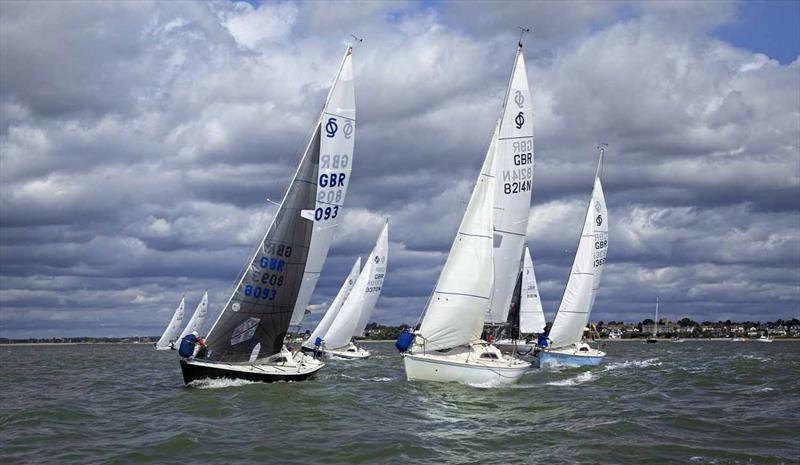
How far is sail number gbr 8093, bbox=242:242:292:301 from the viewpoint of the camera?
3030 centimetres

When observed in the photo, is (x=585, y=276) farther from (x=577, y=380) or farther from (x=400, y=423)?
(x=400, y=423)

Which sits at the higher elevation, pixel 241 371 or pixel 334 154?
pixel 334 154

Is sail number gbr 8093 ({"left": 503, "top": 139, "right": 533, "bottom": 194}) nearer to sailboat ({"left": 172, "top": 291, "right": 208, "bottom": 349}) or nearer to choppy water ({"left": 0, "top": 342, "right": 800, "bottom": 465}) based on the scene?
choppy water ({"left": 0, "top": 342, "right": 800, "bottom": 465})

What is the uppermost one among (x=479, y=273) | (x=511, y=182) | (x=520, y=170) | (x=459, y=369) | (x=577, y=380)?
(x=520, y=170)

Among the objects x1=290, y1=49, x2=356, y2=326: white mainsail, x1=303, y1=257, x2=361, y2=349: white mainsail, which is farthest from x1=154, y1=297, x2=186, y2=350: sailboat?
x1=290, y1=49, x2=356, y2=326: white mainsail

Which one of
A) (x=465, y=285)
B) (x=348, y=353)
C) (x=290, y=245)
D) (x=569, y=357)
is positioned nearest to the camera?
(x=465, y=285)

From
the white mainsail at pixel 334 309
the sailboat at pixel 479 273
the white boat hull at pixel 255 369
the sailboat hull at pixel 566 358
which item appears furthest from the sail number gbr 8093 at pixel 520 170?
the white mainsail at pixel 334 309

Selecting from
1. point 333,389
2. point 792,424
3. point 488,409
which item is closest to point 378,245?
point 333,389

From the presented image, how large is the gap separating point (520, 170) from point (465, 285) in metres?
7.47

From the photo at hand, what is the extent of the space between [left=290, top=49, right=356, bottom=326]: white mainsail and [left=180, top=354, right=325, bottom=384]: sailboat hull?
10.0 ft

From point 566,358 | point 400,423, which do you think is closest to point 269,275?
point 400,423

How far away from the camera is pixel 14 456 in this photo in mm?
17500

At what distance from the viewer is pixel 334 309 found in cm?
6056

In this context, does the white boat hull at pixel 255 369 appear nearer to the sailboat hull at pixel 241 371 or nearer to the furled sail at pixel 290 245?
the sailboat hull at pixel 241 371
